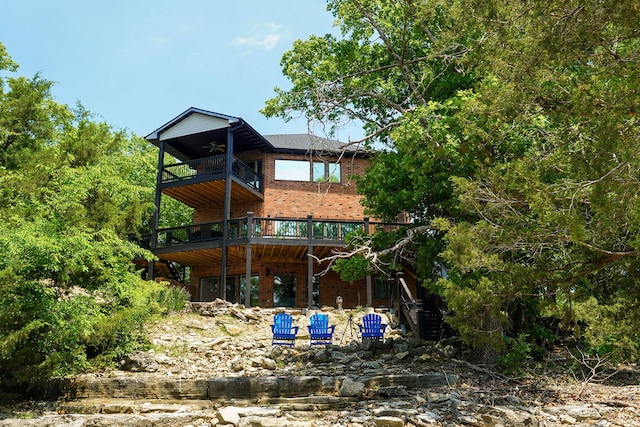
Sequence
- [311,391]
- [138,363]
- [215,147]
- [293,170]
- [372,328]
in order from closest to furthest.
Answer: [311,391] < [138,363] < [372,328] < [215,147] < [293,170]

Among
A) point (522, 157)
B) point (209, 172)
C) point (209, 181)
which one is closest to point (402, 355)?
point (522, 157)

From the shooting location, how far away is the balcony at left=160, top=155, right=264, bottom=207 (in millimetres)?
19516

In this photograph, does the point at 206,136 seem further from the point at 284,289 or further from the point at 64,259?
the point at 64,259

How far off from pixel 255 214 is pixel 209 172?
9.32 ft

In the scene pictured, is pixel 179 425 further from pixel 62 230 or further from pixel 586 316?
pixel 586 316

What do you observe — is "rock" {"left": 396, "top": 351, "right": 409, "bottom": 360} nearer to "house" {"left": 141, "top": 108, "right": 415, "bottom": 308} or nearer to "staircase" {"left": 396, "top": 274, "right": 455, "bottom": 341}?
"staircase" {"left": 396, "top": 274, "right": 455, "bottom": 341}

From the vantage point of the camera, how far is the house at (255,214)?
1867 centimetres

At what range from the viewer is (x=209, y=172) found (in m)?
19.7

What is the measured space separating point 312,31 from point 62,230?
352 inches

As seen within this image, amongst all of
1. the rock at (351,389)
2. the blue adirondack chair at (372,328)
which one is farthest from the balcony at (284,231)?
the rock at (351,389)

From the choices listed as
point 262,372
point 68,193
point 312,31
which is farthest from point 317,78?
point 262,372

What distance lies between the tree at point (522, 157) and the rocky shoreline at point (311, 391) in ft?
3.56

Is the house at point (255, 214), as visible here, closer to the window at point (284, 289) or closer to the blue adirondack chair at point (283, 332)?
the window at point (284, 289)

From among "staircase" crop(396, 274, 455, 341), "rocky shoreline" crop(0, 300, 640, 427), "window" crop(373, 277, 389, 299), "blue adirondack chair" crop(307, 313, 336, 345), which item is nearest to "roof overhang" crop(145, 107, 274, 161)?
"window" crop(373, 277, 389, 299)
